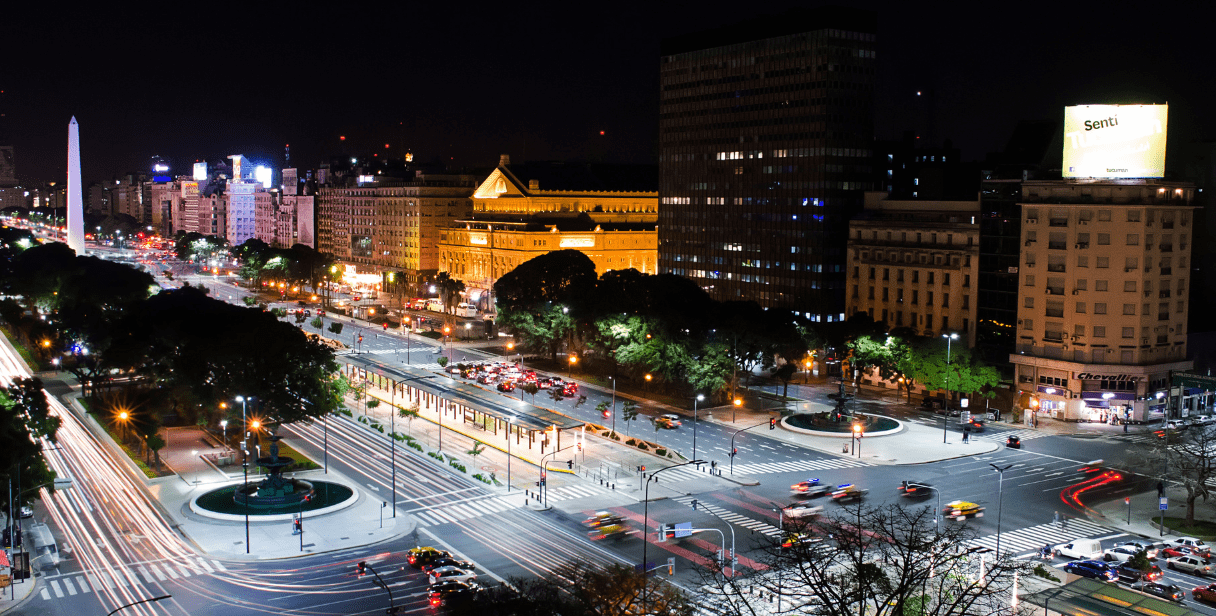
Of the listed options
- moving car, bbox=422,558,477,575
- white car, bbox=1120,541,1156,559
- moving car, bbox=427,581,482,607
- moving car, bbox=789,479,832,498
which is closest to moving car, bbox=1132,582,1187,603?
white car, bbox=1120,541,1156,559

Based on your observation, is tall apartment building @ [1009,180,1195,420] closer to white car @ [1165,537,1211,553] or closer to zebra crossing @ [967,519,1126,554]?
zebra crossing @ [967,519,1126,554]

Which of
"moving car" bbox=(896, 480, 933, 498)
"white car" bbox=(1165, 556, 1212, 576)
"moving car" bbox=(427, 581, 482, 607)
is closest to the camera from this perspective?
"moving car" bbox=(427, 581, 482, 607)

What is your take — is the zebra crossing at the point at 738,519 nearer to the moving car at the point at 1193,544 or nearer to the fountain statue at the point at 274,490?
the moving car at the point at 1193,544

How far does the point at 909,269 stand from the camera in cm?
12056

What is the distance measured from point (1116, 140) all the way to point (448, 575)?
259ft

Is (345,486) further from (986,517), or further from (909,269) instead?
(909,269)

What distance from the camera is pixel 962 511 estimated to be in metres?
70.3

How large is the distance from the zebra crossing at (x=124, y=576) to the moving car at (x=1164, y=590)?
161 ft

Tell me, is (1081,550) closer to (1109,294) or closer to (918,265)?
(1109,294)

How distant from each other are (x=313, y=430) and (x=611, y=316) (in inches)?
1456

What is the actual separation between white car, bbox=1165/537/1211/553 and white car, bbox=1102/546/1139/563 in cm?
402

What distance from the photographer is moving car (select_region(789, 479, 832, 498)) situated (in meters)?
75.0

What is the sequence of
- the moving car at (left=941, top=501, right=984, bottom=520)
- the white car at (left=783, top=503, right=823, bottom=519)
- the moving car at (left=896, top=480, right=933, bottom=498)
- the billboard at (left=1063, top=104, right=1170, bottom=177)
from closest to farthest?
the moving car at (left=941, top=501, right=984, bottom=520)
the white car at (left=783, top=503, right=823, bottom=519)
the moving car at (left=896, top=480, right=933, bottom=498)
the billboard at (left=1063, top=104, right=1170, bottom=177)

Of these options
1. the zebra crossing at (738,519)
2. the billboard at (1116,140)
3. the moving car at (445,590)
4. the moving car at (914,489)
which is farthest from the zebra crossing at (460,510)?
the billboard at (1116,140)
